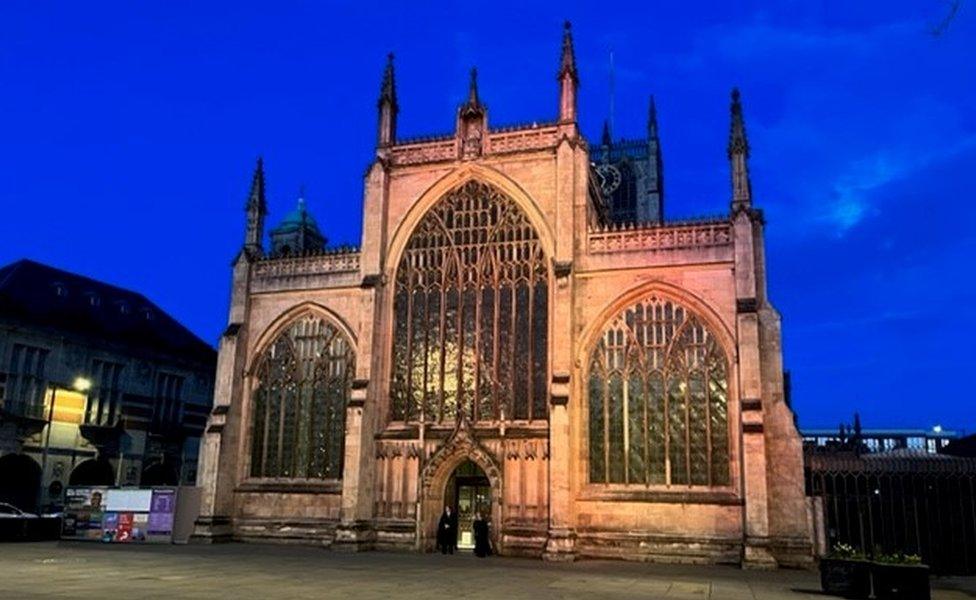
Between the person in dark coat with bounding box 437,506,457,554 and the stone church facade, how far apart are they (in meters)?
1.06

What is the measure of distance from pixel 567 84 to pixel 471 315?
1035 centimetres

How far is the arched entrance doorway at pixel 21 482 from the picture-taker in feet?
128

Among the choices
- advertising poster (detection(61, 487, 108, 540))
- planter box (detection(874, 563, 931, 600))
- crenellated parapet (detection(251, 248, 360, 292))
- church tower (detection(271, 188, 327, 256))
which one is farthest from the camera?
church tower (detection(271, 188, 327, 256))

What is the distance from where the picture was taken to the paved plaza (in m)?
16.2

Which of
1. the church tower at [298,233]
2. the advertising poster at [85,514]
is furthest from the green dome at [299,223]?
the advertising poster at [85,514]

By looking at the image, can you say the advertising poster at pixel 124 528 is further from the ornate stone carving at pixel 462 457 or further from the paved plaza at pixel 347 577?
the ornate stone carving at pixel 462 457

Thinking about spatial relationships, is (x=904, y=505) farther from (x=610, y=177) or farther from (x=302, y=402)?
(x=610, y=177)

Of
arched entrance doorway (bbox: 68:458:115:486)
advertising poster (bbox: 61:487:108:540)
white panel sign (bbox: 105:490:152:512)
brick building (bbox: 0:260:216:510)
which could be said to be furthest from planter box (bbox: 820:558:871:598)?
arched entrance doorway (bbox: 68:458:115:486)

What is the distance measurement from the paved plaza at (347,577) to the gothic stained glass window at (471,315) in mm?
6273

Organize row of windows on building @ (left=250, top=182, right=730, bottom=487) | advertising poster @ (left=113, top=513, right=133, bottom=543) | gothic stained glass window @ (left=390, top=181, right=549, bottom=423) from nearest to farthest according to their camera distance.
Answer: row of windows on building @ (left=250, top=182, right=730, bottom=487) < gothic stained glass window @ (left=390, top=181, right=549, bottom=423) < advertising poster @ (left=113, top=513, right=133, bottom=543)

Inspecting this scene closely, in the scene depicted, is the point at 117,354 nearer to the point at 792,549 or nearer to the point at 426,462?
the point at 426,462

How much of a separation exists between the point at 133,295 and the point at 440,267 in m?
26.4

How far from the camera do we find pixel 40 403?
3959 cm

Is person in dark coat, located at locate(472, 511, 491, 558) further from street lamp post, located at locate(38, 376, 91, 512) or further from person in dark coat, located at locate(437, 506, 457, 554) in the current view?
street lamp post, located at locate(38, 376, 91, 512)
